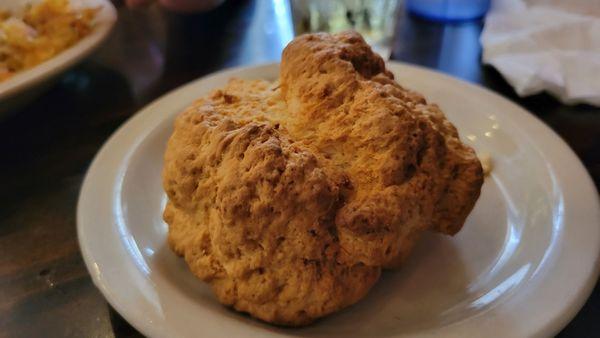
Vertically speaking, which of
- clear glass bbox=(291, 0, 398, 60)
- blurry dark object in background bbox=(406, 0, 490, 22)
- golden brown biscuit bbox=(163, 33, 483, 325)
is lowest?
blurry dark object in background bbox=(406, 0, 490, 22)

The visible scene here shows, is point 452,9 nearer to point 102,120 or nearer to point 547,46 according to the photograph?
point 547,46

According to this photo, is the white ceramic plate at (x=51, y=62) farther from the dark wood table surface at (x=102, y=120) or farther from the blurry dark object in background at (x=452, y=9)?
the blurry dark object in background at (x=452, y=9)

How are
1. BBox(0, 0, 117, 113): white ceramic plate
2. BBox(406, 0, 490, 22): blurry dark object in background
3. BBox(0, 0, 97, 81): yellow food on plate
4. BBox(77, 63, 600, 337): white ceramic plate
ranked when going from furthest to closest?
BBox(406, 0, 490, 22): blurry dark object in background < BBox(0, 0, 97, 81): yellow food on plate < BBox(0, 0, 117, 113): white ceramic plate < BBox(77, 63, 600, 337): white ceramic plate

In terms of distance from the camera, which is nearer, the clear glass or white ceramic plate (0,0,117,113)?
white ceramic plate (0,0,117,113)

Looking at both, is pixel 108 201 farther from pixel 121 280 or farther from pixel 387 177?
pixel 387 177

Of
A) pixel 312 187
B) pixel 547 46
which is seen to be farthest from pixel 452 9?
pixel 312 187

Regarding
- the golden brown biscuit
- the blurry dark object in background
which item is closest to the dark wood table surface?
the blurry dark object in background

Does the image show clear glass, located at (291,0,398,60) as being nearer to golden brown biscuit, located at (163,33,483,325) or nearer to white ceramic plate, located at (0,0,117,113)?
white ceramic plate, located at (0,0,117,113)

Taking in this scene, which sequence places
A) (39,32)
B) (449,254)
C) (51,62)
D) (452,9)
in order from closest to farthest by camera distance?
(449,254)
(51,62)
(39,32)
(452,9)
